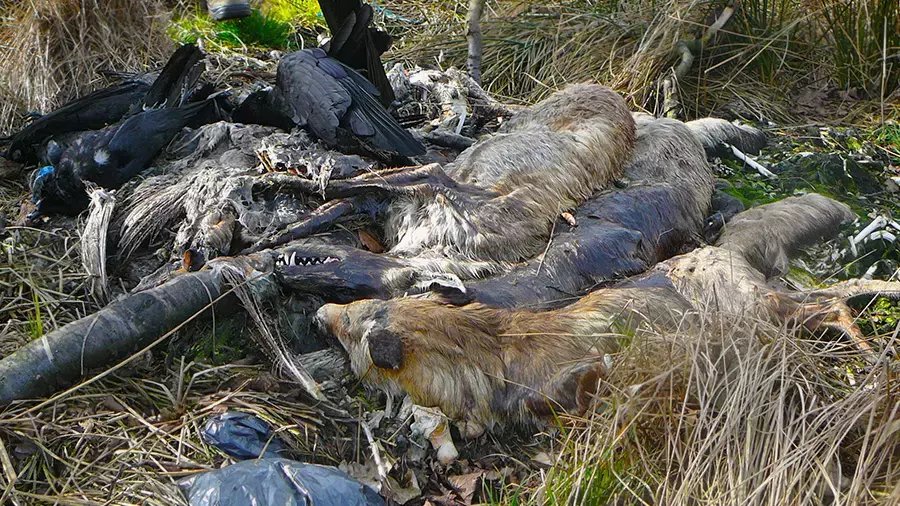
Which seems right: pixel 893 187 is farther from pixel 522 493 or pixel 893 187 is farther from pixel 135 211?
pixel 135 211

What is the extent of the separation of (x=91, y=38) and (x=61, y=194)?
7.61 ft

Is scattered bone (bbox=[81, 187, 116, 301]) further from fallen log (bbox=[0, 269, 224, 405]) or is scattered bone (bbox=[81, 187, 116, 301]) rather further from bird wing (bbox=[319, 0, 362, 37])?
bird wing (bbox=[319, 0, 362, 37])

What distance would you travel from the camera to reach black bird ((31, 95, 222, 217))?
4.13 meters

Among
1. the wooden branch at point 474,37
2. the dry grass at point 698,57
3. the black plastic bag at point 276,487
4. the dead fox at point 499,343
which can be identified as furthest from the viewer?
the dry grass at point 698,57

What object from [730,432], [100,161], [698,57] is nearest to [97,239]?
[100,161]

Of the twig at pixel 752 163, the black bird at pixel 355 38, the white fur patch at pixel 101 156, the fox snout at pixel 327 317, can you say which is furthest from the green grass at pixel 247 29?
the fox snout at pixel 327 317

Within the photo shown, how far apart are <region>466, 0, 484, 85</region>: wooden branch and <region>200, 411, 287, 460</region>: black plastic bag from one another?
14.5 ft

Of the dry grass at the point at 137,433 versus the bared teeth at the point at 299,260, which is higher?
the bared teeth at the point at 299,260

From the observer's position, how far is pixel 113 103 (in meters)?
4.74

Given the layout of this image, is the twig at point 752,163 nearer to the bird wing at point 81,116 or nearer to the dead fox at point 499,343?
the dead fox at point 499,343

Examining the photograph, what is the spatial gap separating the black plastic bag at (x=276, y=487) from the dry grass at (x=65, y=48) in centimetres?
391

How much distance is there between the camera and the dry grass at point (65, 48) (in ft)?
18.2

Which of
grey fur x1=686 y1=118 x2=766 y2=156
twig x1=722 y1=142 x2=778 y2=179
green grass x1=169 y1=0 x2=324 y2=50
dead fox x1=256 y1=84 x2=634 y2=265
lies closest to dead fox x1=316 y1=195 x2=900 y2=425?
dead fox x1=256 y1=84 x2=634 y2=265

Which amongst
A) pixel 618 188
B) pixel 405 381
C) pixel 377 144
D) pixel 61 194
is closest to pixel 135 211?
pixel 61 194
